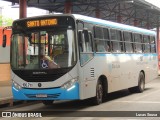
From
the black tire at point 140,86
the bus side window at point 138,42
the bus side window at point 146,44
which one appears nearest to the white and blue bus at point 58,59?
the bus side window at point 138,42

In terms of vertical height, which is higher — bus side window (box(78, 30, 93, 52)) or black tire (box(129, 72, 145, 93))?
bus side window (box(78, 30, 93, 52))

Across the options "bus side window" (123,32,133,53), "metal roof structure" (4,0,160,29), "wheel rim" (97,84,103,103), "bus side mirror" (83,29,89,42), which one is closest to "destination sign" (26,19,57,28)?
"bus side mirror" (83,29,89,42)

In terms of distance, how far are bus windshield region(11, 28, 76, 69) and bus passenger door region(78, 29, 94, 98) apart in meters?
0.49

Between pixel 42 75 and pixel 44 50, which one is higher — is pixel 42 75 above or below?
below

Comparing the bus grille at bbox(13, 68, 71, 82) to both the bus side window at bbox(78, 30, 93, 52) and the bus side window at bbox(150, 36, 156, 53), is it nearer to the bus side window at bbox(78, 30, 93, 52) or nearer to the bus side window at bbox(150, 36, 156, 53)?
the bus side window at bbox(78, 30, 93, 52)

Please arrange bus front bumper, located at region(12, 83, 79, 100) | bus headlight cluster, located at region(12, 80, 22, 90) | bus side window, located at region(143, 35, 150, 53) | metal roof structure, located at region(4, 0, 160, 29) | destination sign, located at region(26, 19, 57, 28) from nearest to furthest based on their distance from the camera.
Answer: bus front bumper, located at region(12, 83, 79, 100)
destination sign, located at region(26, 19, 57, 28)
bus headlight cluster, located at region(12, 80, 22, 90)
bus side window, located at region(143, 35, 150, 53)
metal roof structure, located at region(4, 0, 160, 29)

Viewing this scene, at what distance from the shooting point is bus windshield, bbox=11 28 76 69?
1253 cm

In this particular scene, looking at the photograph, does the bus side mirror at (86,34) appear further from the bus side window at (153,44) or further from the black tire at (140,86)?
the bus side window at (153,44)

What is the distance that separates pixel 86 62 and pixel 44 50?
1445 millimetres

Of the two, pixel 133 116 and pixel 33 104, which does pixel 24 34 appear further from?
pixel 133 116

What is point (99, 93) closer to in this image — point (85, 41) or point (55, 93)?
point (85, 41)

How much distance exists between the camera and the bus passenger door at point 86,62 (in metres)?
12.9

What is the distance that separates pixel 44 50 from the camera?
1280 cm

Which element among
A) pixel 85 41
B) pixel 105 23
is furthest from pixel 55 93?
pixel 105 23
